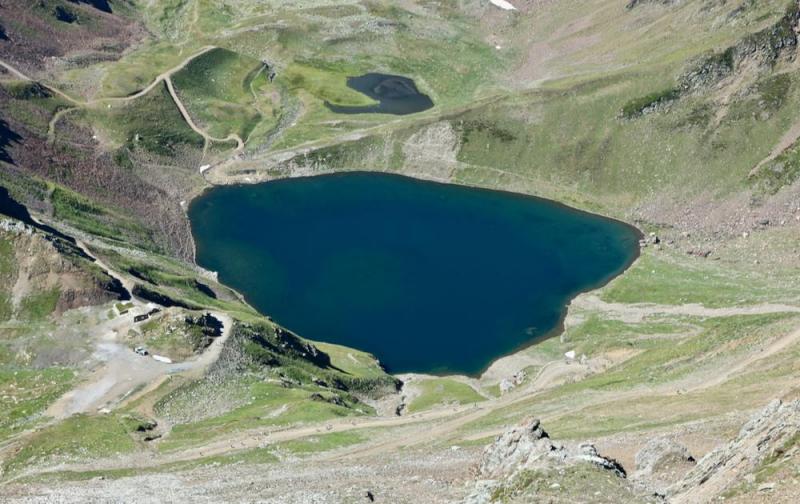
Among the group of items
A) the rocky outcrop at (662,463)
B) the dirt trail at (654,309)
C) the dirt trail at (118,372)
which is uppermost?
the rocky outcrop at (662,463)

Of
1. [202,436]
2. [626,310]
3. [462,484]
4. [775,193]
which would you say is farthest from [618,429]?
[775,193]

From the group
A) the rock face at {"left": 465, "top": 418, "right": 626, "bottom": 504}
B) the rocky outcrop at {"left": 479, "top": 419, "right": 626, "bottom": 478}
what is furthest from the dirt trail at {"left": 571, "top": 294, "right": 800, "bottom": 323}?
the rocky outcrop at {"left": 479, "top": 419, "right": 626, "bottom": 478}

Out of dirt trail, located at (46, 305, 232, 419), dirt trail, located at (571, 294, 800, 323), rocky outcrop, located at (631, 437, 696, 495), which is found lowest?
dirt trail, located at (46, 305, 232, 419)

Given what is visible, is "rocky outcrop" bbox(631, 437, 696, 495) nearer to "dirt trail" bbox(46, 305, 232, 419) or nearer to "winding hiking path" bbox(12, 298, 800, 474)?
"winding hiking path" bbox(12, 298, 800, 474)

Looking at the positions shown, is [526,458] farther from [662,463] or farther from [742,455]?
[742,455]

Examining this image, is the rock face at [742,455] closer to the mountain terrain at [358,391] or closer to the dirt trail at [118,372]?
the mountain terrain at [358,391]

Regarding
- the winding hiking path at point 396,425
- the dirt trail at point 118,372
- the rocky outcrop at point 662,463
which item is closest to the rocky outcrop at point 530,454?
the rocky outcrop at point 662,463

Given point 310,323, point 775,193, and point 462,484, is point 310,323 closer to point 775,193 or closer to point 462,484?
point 462,484
